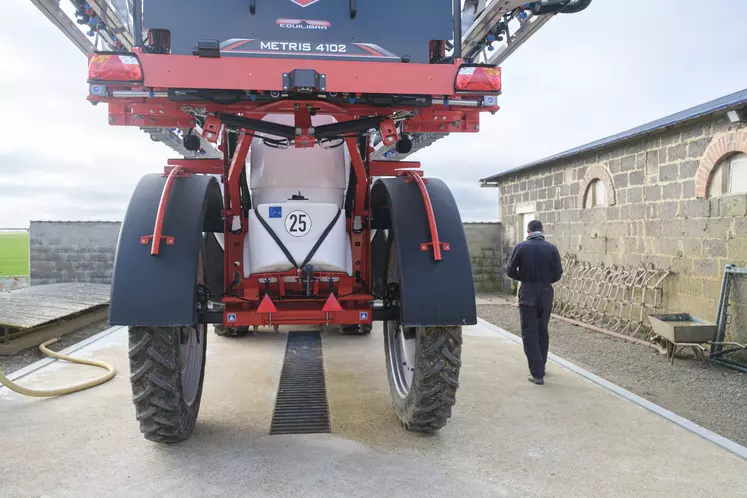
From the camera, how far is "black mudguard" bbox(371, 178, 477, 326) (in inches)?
128

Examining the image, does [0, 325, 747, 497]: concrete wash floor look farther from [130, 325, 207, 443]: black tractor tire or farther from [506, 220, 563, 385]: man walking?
[506, 220, 563, 385]: man walking

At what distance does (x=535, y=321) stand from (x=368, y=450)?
247 cm

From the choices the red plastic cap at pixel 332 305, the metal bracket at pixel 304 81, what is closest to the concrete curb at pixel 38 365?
the red plastic cap at pixel 332 305

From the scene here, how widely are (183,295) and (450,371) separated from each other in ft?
5.54

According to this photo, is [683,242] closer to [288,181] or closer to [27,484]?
[288,181]

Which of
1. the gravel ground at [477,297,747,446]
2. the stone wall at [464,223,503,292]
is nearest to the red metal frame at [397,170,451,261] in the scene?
the gravel ground at [477,297,747,446]

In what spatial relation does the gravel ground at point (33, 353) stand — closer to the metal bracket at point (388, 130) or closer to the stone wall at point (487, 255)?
the metal bracket at point (388, 130)

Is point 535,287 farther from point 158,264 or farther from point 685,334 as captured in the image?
point 158,264

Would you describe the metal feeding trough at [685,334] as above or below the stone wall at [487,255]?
below

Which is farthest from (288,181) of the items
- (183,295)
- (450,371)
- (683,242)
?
(683,242)

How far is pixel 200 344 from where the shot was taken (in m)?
4.34

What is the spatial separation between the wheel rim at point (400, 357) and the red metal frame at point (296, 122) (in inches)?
25.2

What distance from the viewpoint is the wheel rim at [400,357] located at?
4.21 metres

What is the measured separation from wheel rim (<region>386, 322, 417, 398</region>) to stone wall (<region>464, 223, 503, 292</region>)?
1015 cm
